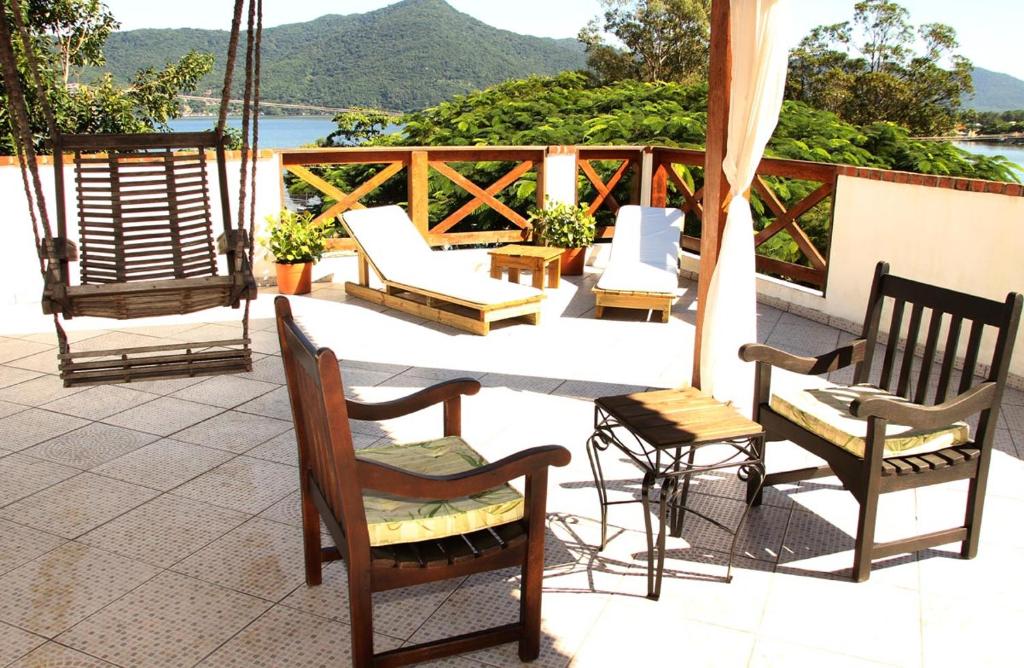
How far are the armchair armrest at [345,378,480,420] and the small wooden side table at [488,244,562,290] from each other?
408cm

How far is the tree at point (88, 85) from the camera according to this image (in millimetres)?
10789

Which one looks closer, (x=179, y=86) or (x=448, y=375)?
(x=448, y=375)

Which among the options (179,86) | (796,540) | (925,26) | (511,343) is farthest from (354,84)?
(796,540)

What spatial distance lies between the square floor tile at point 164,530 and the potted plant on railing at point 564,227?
479 cm

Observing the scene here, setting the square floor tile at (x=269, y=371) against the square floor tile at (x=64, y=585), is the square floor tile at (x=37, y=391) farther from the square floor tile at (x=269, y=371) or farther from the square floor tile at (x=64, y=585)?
the square floor tile at (x=64, y=585)

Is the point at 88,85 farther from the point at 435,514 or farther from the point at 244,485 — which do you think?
the point at 435,514

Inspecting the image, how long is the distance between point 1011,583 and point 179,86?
46.1 ft

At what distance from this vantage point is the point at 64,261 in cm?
386

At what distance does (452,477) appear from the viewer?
2229mm

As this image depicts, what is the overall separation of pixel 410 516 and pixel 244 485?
152 cm

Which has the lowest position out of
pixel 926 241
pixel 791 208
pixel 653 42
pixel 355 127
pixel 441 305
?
pixel 441 305

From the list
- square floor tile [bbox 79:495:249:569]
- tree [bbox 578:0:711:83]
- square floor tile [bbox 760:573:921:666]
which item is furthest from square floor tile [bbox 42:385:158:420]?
tree [bbox 578:0:711:83]

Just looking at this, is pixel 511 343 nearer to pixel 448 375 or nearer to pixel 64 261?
pixel 448 375

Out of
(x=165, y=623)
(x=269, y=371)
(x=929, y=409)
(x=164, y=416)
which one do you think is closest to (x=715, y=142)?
(x=929, y=409)
